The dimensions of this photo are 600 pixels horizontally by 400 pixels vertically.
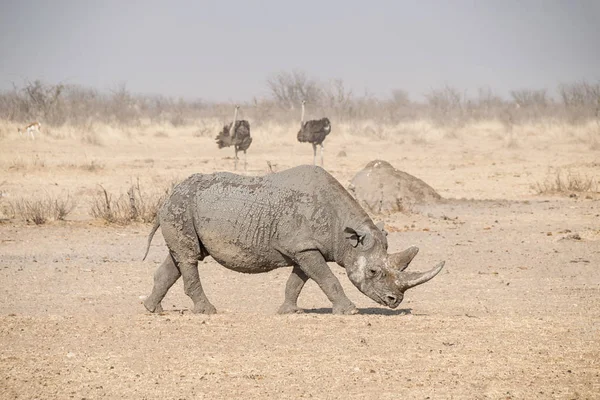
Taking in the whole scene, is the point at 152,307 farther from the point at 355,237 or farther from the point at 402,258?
the point at 402,258

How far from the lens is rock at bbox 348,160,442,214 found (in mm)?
20234

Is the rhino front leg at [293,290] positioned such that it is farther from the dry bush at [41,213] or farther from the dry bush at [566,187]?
the dry bush at [566,187]

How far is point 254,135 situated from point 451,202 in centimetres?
2201

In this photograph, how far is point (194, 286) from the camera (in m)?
10.3

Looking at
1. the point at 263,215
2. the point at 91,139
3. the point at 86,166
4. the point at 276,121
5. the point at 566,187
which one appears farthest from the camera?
the point at 276,121

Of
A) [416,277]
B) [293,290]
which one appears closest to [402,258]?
[416,277]

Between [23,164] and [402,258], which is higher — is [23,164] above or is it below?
below

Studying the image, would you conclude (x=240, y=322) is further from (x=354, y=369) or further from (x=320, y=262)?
(x=354, y=369)

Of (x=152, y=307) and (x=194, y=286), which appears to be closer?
(x=194, y=286)

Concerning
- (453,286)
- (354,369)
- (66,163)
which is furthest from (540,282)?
(66,163)

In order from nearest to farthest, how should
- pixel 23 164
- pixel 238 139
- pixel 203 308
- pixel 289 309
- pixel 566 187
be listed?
pixel 289 309
pixel 203 308
pixel 566 187
pixel 23 164
pixel 238 139

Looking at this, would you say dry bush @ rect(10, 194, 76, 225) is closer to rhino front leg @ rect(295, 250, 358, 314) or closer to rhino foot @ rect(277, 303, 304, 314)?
rhino foot @ rect(277, 303, 304, 314)

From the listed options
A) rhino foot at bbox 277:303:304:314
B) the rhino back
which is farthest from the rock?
the rhino back

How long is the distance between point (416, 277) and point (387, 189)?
11257 mm
